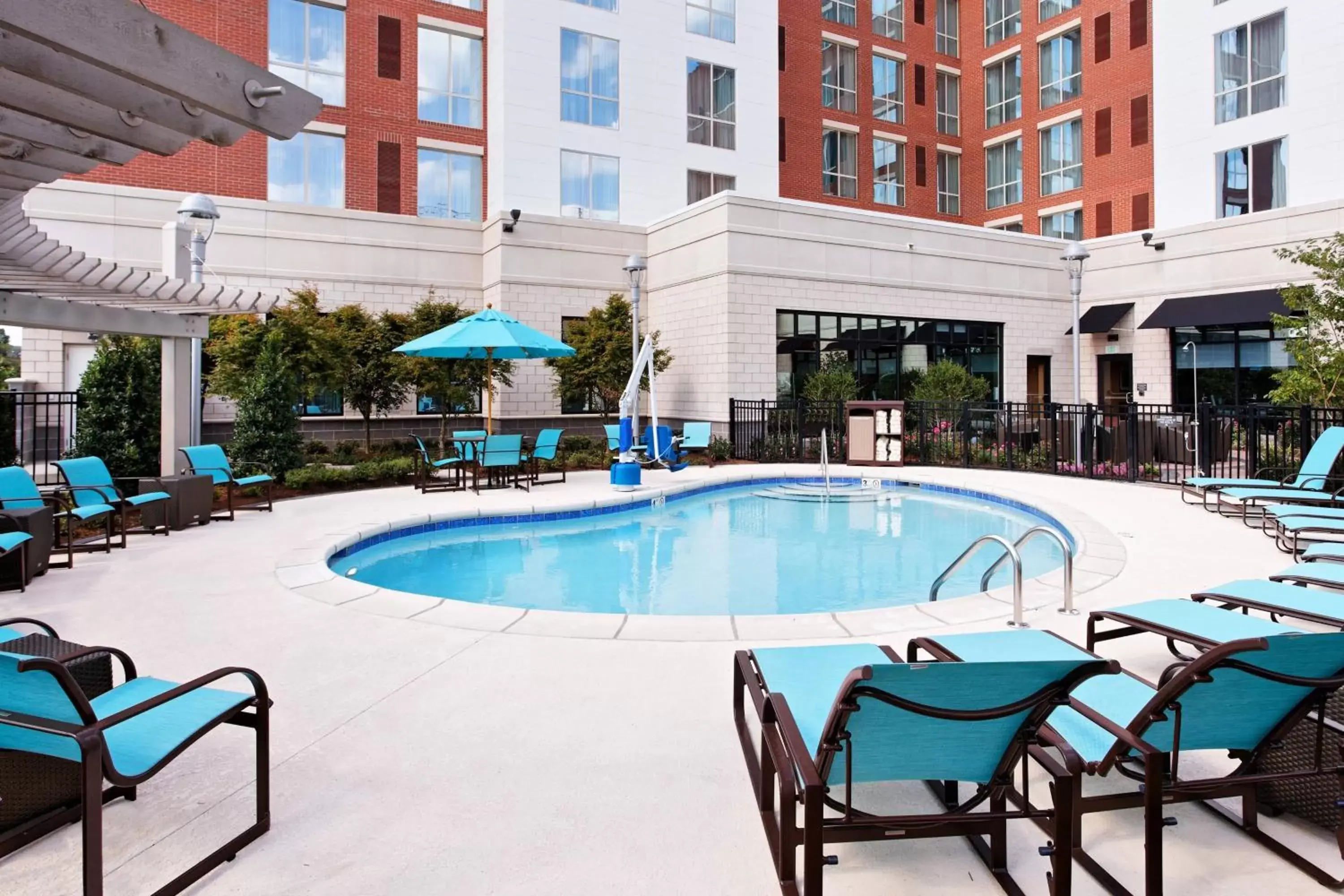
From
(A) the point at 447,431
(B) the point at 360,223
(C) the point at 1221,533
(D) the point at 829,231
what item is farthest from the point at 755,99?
(C) the point at 1221,533

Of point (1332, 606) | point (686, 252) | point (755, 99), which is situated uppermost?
point (755, 99)

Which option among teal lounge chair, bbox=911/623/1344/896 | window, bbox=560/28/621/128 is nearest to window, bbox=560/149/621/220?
window, bbox=560/28/621/128

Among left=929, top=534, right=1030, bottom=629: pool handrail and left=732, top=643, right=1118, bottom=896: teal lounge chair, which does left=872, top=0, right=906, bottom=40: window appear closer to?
left=929, top=534, right=1030, bottom=629: pool handrail

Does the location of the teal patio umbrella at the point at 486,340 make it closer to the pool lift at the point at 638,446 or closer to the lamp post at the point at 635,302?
the pool lift at the point at 638,446

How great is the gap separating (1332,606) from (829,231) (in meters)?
17.1

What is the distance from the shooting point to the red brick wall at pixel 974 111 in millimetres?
24844

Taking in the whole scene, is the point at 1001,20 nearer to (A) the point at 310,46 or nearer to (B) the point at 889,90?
(B) the point at 889,90

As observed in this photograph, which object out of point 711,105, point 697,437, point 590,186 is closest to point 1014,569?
point 697,437

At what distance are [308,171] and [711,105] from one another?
11.6 m

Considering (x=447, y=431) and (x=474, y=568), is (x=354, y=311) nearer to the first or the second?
(x=447, y=431)

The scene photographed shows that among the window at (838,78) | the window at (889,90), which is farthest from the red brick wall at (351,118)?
the window at (889,90)

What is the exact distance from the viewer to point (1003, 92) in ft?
96.3

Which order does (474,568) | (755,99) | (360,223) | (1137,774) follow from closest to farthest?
1. (1137,774)
2. (474,568)
3. (360,223)
4. (755,99)

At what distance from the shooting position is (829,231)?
19.6 meters
